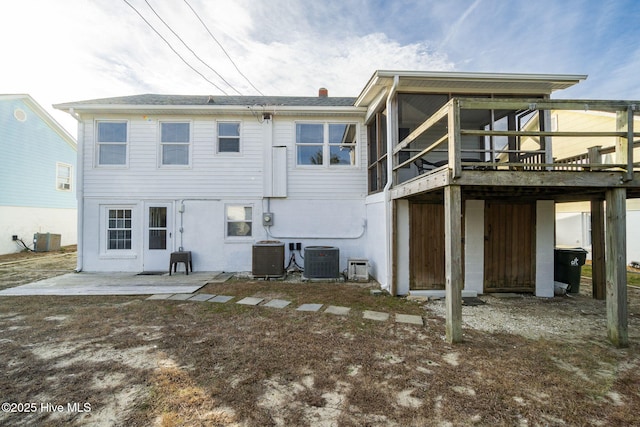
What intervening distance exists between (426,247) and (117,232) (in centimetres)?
844

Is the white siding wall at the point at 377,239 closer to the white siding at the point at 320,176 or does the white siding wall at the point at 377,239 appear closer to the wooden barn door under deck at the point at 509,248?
the white siding at the point at 320,176

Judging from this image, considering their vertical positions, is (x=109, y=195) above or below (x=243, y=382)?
above

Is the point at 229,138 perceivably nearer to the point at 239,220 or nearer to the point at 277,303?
the point at 239,220

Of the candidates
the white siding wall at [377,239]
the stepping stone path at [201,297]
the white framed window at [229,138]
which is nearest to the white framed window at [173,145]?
the white framed window at [229,138]

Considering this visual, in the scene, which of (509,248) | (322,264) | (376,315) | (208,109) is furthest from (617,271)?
(208,109)

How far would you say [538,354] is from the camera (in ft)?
10.9

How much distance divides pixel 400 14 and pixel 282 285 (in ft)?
31.6

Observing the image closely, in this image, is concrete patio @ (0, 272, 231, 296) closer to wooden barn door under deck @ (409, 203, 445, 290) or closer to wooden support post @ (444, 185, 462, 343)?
wooden barn door under deck @ (409, 203, 445, 290)

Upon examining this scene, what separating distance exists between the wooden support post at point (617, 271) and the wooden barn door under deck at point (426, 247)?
270cm

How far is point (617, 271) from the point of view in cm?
346

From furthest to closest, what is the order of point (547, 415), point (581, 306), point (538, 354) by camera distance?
point (581, 306) → point (538, 354) → point (547, 415)

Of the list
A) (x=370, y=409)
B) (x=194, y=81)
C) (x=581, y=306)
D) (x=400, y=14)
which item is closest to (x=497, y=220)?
(x=581, y=306)

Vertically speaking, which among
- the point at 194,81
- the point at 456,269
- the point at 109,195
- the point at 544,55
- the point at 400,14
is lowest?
the point at 456,269

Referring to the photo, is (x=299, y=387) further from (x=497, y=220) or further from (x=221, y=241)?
(x=221, y=241)
